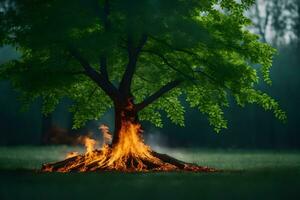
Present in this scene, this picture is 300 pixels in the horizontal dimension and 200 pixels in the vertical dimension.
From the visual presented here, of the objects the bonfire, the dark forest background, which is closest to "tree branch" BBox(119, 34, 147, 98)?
the bonfire

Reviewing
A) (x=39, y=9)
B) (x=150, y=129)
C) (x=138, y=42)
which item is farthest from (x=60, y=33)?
(x=150, y=129)

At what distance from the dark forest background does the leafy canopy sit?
24.2m

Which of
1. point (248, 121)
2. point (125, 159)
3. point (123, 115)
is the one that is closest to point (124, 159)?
point (125, 159)

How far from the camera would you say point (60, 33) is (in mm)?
23469

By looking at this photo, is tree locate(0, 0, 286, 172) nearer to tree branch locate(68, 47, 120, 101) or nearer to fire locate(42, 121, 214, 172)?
tree branch locate(68, 47, 120, 101)

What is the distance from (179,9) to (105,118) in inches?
2042

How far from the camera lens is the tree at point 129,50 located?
2364 cm

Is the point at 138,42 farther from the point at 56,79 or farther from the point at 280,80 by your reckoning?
the point at 280,80

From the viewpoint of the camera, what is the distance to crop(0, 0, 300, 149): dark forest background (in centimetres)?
5300

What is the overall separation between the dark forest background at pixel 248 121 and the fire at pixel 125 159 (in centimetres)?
2776

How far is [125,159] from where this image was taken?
25.9m

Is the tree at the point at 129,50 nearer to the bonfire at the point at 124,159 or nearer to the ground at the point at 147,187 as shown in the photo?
the bonfire at the point at 124,159

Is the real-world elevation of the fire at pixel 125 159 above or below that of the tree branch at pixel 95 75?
below

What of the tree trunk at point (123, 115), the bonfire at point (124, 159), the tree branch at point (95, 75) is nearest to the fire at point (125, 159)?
the bonfire at point (124, 159)
